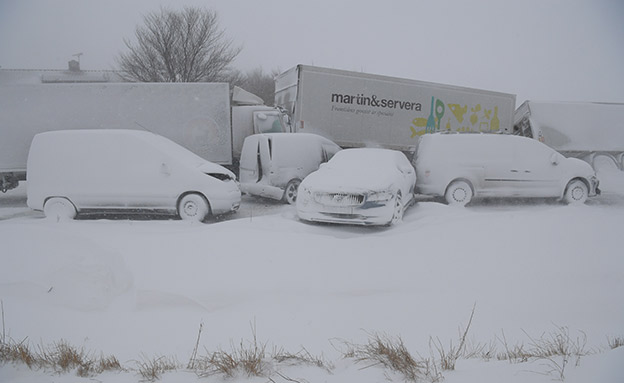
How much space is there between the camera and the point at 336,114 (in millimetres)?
11555

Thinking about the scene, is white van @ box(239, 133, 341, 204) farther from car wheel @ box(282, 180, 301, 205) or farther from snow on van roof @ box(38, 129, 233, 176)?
snow on van roof @ box(38, 129, 233, 176)

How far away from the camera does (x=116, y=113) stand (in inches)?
395

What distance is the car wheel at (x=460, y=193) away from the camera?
28.3 feet

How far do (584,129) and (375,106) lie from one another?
801 cm

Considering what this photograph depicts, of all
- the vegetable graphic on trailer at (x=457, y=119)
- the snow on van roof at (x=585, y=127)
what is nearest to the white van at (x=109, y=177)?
the vegetable graphic on trailer at (x=457, y=119)

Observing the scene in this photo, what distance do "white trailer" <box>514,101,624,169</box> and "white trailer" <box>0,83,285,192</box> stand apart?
1138cm

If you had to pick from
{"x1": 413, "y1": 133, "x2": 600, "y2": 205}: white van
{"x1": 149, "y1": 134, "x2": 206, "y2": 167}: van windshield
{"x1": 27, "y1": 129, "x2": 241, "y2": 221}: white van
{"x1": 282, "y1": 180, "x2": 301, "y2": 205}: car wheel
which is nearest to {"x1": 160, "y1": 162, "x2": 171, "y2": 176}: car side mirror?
{"x1": 27, "y1": 129, "x2": 241, "y2": 221}: white van

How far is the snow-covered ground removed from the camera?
310 centimetres

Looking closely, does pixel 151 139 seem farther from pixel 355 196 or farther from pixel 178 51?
pixel 178 51

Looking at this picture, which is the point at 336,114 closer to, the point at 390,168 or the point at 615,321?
the point at 390,168

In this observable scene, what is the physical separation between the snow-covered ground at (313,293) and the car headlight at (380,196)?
0.83m

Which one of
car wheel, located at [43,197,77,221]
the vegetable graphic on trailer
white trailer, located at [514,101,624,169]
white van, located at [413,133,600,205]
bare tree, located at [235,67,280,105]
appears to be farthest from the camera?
bare tree, located at [235,67,280,105]

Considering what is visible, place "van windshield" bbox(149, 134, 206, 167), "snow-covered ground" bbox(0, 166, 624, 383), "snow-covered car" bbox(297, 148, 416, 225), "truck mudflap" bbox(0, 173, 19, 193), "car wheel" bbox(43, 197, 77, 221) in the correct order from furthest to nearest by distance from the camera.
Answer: "truck mudflap" bbox(0, 173, 19, 193) → "van windshield" bbox(149, 134, 206, 167) → "car wheel" bbox(43, 197, 77, 221) → "snow-covered car" bbox(297, 148, 416, 225) → "snow-covered ground" bbox(0, 166, 624, 383)

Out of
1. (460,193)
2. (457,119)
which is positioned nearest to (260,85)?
(457,119)
